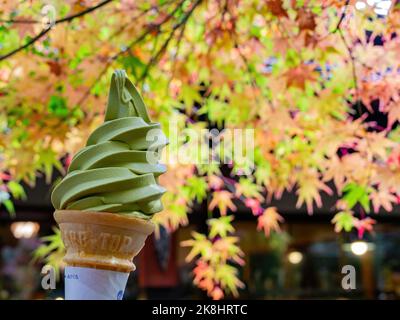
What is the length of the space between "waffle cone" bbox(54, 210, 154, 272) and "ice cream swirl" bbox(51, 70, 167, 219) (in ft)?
0.20

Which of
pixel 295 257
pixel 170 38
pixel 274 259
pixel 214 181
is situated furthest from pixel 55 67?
pixel 295 257

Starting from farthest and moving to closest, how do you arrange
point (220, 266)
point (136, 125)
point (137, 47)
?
1. point (220, 266)
2. point (137, 47)
3. point (136, 125)

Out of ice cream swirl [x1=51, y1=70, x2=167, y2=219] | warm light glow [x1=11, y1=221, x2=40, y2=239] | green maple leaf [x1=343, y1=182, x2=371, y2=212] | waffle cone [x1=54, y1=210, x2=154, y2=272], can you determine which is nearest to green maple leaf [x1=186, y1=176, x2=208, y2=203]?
green maple leaf [x1=343, y1=182, x2=371, y2=212]

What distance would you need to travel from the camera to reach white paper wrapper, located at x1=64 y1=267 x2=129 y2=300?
142 cm

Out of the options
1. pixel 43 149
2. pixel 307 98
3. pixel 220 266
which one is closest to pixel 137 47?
pixel 43 149

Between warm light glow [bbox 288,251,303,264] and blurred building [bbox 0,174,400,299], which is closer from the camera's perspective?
blurred building [bbox 0,174,400,299]

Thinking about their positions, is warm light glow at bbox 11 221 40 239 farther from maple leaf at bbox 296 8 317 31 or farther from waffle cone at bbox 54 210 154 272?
waffle cone at bbox 54 210 154 272

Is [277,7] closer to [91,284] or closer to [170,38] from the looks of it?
[170,38]

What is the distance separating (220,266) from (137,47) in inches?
72.6

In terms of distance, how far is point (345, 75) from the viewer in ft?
11.0

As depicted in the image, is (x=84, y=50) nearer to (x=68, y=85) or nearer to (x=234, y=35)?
(x=68, y=85)

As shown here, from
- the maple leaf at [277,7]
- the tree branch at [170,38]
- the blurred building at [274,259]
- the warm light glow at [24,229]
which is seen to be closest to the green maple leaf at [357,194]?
the maple leaf at [277,7]

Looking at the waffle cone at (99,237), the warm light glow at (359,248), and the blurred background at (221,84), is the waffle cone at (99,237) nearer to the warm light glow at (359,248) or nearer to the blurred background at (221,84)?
the blurred background at (221,84)
